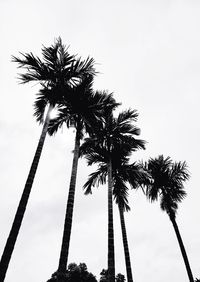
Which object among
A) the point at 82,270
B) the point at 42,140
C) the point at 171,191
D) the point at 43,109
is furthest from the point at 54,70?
the point at 82,270

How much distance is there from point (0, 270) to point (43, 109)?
341 inches

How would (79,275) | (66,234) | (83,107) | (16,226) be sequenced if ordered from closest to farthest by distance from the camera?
(16,226), (66,234), (83,107), (79,275)

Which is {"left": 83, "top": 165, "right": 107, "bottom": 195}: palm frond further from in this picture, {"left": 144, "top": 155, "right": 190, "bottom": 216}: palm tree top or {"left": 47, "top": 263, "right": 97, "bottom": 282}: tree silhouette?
{"left": 47, "top": 263, "right": 97, "bottom": 282}: tree silhouette

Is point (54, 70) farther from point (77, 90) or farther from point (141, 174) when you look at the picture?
point (141, 174)

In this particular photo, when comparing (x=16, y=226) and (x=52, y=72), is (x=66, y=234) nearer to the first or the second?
(x=16, y=226)

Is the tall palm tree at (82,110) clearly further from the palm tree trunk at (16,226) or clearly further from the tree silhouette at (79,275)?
the tree silhouette at (79,275)

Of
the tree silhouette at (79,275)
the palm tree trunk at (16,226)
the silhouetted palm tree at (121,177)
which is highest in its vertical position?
the tree silhouette at (79,275)

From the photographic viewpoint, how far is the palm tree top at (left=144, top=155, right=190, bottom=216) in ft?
56.3

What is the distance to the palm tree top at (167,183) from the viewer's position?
56.3 ft

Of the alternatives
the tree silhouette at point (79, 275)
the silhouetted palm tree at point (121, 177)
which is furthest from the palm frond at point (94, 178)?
the tree silhouette at point (79, 275)

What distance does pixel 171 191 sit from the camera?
17.2 m

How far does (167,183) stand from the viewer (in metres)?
17.3

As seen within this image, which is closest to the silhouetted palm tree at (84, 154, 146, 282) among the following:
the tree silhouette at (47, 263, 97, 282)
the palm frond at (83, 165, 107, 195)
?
the palm frond at (83, 165, 107, 195)

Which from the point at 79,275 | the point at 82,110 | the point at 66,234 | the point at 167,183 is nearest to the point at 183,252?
the point at 167,183
